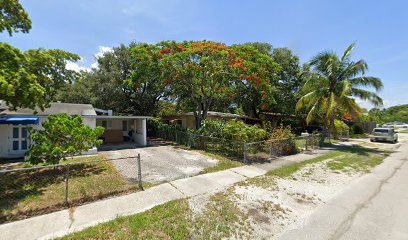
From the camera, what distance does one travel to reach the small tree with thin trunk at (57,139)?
6520 mm

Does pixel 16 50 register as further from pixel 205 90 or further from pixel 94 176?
pixel 205 90

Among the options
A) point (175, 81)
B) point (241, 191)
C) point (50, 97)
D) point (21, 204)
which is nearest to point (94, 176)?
point (21, 204)

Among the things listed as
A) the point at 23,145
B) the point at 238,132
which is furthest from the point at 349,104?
the point at 23,145

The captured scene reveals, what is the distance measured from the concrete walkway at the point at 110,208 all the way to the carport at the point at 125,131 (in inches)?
329

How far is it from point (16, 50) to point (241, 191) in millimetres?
7960

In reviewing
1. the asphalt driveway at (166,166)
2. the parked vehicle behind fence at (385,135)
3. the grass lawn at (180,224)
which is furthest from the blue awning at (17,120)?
the parked vehicle behind fence at (385,135)

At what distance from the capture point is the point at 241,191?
5.95m

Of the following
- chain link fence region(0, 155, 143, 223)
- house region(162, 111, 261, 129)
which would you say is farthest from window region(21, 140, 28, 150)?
house region(162, 111, 261, 129)

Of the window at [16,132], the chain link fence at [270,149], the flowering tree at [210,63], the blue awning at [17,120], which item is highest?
the flowering tree at [210,63]

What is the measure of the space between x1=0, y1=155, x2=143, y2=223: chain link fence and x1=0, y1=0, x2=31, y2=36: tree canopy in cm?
483

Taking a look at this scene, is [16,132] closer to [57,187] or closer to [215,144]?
[57,187]

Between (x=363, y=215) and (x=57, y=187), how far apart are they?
8.62m

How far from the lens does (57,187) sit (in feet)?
19.7

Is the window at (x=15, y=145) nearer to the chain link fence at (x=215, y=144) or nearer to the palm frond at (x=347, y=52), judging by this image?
the chain link fence at (x=215, y=144)
